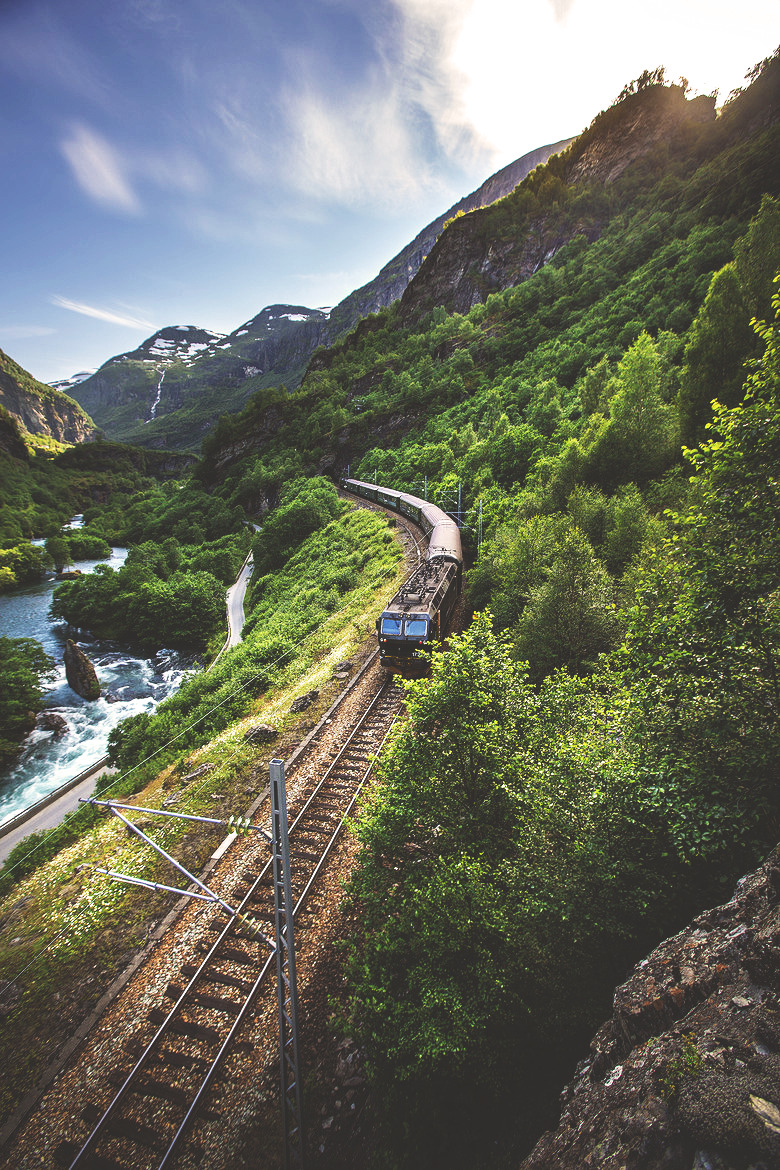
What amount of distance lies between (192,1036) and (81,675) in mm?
33855

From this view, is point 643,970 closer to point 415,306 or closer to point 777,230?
point 777,230

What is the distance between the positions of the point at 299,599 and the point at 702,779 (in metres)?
30.9

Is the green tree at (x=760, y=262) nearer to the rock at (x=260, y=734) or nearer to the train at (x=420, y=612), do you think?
the train at (x=420, y=612)

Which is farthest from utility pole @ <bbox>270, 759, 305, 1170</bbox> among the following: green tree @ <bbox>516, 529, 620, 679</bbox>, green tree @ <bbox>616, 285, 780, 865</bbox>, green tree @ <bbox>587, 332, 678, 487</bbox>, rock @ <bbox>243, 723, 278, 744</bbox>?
green tree @ <bbox>587, 332, 678, 487</bbox>

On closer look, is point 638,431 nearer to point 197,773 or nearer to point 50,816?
point 197,773

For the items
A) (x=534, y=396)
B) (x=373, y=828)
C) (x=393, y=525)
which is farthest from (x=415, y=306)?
(x=373, y=828)

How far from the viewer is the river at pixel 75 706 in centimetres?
2472

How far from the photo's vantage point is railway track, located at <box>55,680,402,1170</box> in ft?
22.9

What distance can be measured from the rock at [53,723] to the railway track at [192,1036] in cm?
2585

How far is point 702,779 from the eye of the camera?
5.96 m

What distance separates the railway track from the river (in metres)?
20.4

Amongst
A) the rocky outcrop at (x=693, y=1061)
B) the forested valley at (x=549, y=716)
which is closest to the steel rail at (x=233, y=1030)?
the forested valley at (x=549, y=716)

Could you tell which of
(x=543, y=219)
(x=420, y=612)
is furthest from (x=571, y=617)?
(x=543, y=219)

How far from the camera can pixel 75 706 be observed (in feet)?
104
